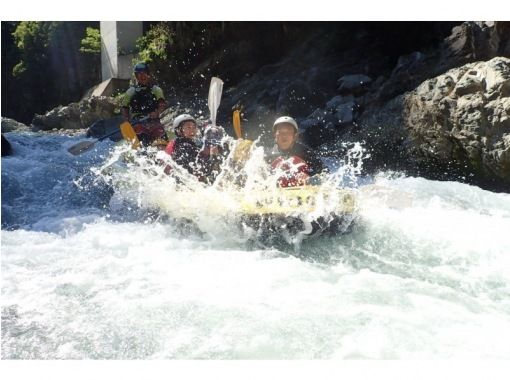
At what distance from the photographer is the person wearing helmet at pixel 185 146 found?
4523 millimetres

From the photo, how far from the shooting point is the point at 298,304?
102 inches

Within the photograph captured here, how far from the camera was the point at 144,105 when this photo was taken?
6.45 meters

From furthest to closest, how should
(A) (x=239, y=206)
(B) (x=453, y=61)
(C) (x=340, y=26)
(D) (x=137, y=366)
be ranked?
1. (C) (x=340, y=26)
2. (B) (x=453, y=61)
3. (A) (x=239, y=206)
4. (D) (x=137, y=366)

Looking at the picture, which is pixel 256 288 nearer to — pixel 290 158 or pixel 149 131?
pixel 290 158

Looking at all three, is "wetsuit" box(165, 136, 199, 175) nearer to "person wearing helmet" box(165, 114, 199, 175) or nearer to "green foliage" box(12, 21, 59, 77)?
"person wearing helmet" box(165, 114, 199, 175)

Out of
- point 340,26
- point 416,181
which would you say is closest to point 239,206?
point 416,181

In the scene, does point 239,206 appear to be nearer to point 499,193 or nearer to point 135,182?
point 135,182

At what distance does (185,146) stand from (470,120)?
3139mm

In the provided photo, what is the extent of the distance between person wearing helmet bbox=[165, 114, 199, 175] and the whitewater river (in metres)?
0.61

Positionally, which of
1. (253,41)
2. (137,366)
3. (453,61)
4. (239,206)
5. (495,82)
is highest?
(253,41)

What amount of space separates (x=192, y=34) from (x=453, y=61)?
26.6ft

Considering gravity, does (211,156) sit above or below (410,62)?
→ below

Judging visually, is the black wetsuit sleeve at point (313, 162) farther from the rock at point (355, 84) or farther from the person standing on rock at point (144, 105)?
the rock at point (355, 84)

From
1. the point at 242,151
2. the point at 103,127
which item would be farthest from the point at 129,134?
the point at 103,127
